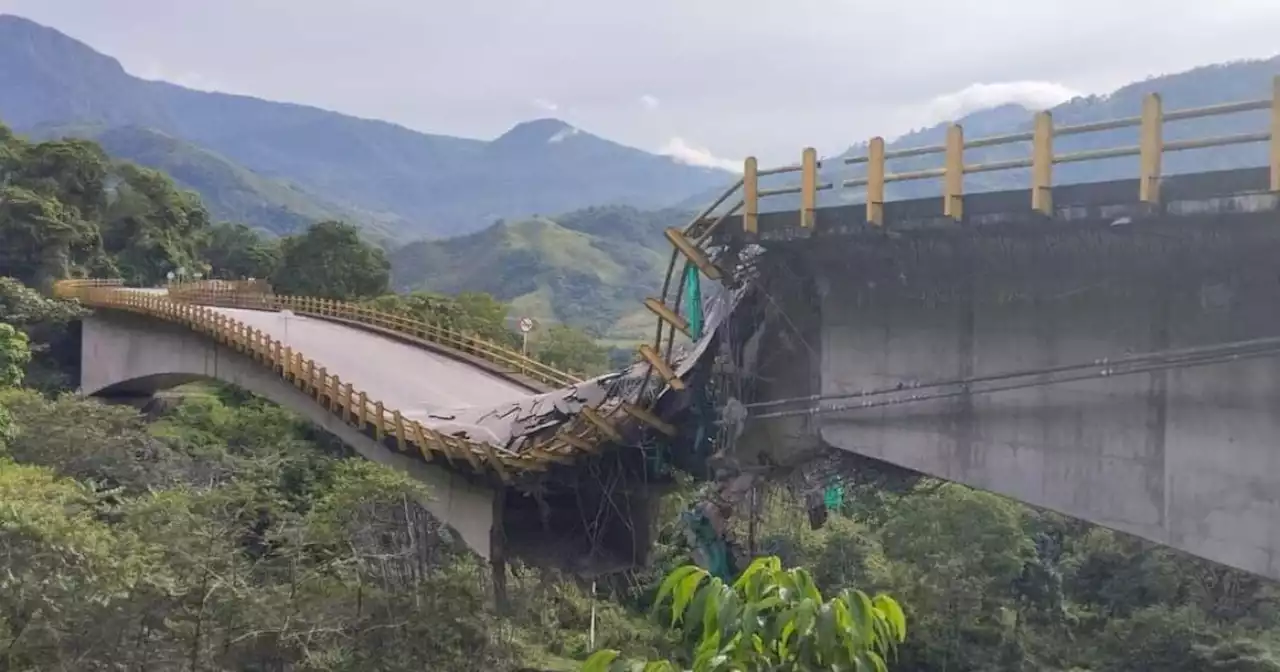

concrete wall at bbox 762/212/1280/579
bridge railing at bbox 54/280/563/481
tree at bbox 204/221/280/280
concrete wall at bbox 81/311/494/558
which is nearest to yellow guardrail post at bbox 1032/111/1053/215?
concrete wall at bbox 762/212/1280/579

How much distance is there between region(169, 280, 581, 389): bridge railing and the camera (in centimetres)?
2466

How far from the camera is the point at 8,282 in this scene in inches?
1502

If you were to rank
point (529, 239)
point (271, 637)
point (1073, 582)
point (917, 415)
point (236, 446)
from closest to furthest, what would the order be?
point (917, 415)
point (271, 637)
point (1073, 582)
point (236, 446)
point (529, 239)

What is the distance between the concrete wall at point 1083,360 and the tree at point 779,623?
5.18 m

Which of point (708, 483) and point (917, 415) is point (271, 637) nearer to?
point (708, 483)

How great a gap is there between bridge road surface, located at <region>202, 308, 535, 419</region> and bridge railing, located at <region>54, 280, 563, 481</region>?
855mm

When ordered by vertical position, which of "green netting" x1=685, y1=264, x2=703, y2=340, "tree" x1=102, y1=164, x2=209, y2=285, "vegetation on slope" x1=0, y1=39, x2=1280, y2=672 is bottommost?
"vegetation on slope" x1=0, y1=39, x2=1280, y2=672

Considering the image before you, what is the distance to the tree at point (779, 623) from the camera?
14.0 ft

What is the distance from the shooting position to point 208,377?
1253 inches

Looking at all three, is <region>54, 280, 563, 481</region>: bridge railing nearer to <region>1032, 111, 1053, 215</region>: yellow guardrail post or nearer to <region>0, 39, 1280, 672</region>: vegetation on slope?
<region>0, 39, 1280, 672</region>: vegetation on slope

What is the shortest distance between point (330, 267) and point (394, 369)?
24789mm

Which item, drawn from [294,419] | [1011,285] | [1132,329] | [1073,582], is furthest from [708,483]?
[294,419]

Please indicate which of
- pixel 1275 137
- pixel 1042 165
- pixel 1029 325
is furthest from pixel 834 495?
pixel 1275 137

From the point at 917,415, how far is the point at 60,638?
10.7 metres
